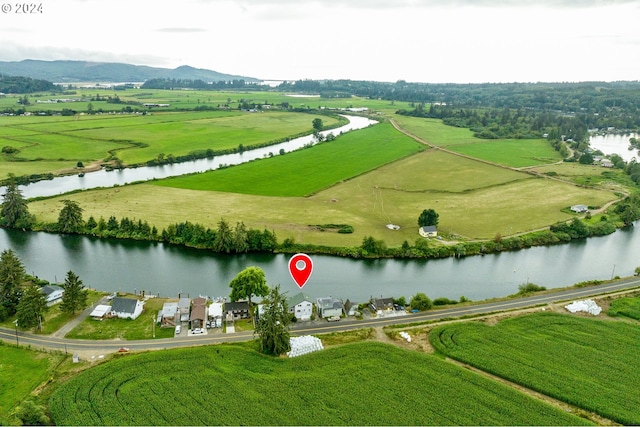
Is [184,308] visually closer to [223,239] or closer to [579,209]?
[223,239]

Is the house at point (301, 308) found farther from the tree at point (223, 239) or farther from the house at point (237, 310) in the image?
the tree at point (223, 239)

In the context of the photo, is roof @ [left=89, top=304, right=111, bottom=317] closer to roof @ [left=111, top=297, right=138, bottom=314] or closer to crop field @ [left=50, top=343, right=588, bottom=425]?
roof @ [left=111, top=297, right=138, bottom=314]

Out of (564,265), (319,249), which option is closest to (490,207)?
(564,265)

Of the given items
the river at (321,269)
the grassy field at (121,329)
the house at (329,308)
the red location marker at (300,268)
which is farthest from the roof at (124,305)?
the house at (329,308)

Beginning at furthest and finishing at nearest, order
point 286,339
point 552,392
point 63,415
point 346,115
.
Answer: point 346,115 < point 286,339 < point 552,392 < point 63,415

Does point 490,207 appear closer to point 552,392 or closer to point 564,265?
point 564,265
